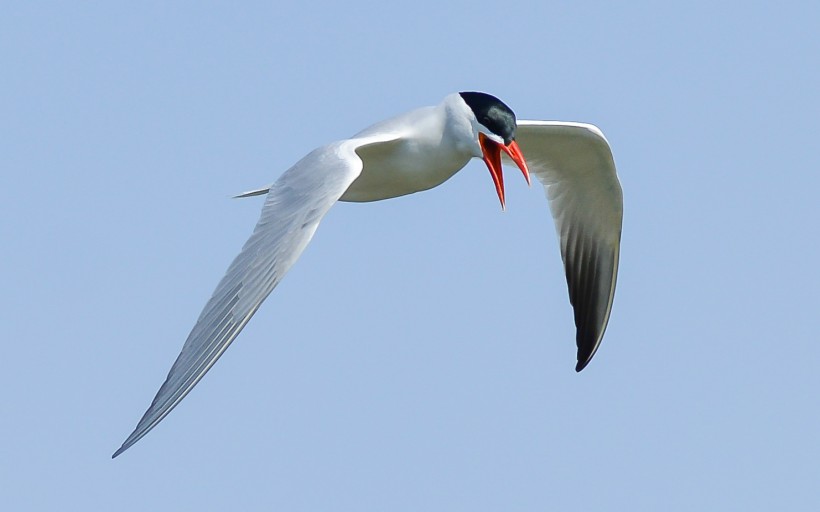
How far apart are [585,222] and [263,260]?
507 cm

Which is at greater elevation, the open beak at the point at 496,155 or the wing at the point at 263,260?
the open beak at the point at 496,155

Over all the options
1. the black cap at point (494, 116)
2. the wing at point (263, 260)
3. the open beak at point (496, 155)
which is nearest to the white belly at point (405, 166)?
the open beak at point (496, 155)

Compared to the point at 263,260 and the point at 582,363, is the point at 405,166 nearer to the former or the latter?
the point at 263,260

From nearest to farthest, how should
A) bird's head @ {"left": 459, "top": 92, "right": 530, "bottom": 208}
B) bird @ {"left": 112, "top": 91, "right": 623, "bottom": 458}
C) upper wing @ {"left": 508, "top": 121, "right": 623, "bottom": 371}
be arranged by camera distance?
bird @ {"left": 112, "top": 91, "right": 623, "bottom": 458} → bird's head @ {"left": 459, "top": 92, "right": 530, "bottom": 208} → upper wing @ {"left": 508, "top": 121, "right": 623, "bottom": 371}

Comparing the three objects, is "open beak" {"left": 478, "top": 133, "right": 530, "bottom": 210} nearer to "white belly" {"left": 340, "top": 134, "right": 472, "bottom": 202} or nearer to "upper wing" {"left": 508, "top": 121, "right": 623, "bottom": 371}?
"white belly" {"left": 340, "top": 134, "right": 472, "bottom": 202}

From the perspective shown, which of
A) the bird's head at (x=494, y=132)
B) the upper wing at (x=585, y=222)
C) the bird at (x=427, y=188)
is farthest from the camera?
the upper wing at (x=585, y=222)

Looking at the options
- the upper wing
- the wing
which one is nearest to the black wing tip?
the upper wing

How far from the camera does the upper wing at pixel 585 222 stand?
13945 millimetres

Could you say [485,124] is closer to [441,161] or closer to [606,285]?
[441,161]

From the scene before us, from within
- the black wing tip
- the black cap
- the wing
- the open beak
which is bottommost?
the black wing tip

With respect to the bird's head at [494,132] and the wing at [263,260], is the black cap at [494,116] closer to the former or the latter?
the bird's head at [494,132]

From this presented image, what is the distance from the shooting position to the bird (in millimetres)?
9617

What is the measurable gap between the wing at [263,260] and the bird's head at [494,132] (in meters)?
1.18

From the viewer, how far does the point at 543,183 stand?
562 inches
